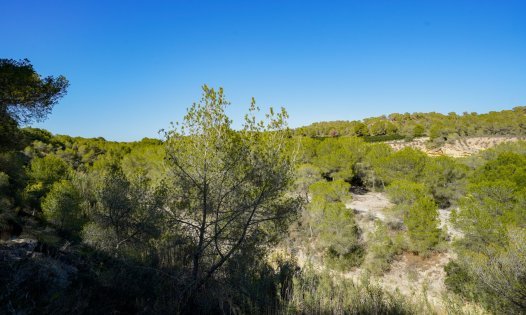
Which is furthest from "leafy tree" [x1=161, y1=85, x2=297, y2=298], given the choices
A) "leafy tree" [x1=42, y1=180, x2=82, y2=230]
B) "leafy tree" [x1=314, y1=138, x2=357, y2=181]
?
"leafy tree" [x1=314, y1=138, x2=357, y2=181]

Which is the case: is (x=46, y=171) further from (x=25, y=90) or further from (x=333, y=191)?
(x=333, y=191)

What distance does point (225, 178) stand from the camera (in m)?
6.20

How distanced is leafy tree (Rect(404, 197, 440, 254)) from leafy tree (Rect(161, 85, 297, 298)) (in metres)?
12.5

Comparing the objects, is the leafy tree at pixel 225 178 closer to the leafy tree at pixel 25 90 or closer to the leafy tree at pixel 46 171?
the leafy tree at pixel 25 90

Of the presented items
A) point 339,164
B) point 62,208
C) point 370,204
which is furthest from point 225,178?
point 339,164

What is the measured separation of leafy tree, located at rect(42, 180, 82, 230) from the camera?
1592 cm

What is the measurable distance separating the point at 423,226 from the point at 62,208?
20894 mm

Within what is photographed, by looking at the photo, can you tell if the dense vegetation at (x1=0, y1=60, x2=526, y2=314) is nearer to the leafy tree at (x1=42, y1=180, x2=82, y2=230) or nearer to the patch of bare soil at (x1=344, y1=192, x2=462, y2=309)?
the leafy tree at (x1=42, y1=180, x2=82, y2=230)

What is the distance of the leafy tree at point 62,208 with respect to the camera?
15.9 meters

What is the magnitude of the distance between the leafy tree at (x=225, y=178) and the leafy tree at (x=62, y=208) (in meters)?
13.7

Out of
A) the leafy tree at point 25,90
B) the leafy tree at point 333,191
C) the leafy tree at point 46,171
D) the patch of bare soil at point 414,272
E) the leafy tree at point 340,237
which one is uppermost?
the leafy tree at point 25,90

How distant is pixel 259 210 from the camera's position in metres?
6.39

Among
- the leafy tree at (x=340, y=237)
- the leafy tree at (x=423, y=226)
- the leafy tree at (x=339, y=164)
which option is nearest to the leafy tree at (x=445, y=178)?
the leafy tree at (x=339, y=164)

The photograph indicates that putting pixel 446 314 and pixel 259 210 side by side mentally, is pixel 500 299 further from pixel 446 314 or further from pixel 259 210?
pixel 259 210
